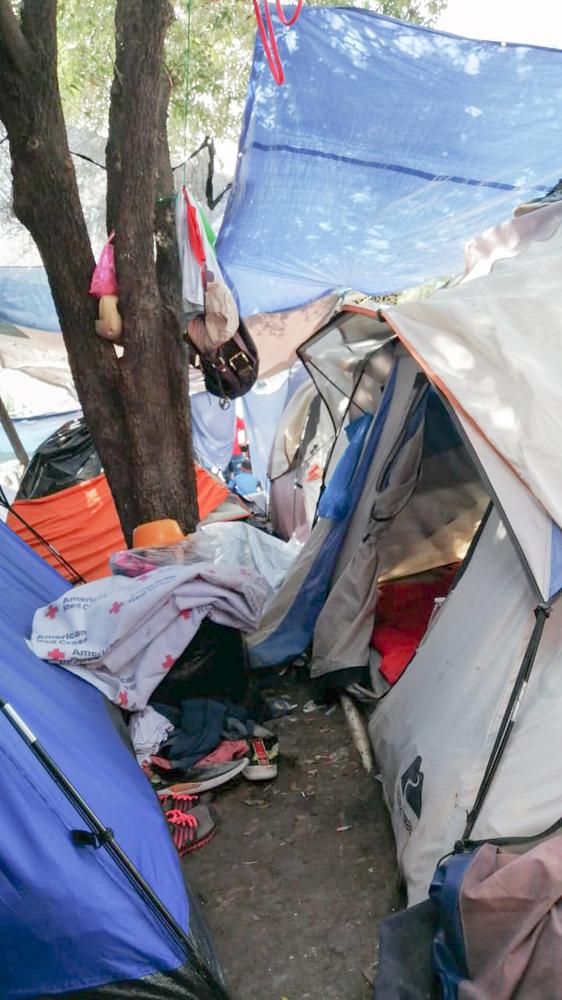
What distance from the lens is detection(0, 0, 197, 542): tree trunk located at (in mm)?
3291

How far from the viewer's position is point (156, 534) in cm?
369

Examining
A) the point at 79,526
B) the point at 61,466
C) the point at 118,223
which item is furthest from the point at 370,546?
the point at 61,466

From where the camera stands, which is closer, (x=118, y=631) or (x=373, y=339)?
(x=118, y=631)

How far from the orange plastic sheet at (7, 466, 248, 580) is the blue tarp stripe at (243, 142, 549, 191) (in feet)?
8.71

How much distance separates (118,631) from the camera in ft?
9.75

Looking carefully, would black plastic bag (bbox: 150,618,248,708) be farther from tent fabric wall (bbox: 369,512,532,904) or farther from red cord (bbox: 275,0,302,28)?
red cord (bbox: 275,0,302,28)

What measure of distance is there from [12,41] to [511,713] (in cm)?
326

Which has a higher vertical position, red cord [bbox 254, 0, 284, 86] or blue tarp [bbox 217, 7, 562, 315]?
red cord [bbox 254, 0, 284, 86]

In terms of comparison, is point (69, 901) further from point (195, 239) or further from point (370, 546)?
point (195, 239)

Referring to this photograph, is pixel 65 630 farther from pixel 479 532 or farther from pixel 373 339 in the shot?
pixel 373 339

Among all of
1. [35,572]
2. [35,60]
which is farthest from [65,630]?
[35,60]

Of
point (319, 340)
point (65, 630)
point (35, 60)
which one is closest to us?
point (65, 630)

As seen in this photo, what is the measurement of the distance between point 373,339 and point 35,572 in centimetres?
208

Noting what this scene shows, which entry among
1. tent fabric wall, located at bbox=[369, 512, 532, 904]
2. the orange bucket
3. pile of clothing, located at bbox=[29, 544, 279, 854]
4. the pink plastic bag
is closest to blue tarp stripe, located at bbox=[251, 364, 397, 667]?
pile of clothing, located at bbox=[29, 544, 279, 854]
